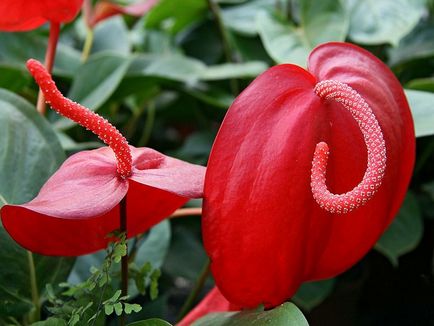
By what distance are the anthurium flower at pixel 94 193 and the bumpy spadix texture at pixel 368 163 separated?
8 cm

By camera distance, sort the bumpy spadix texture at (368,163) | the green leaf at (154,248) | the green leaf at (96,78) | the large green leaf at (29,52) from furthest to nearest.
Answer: the large green leaf at (29,52)
the green leaf at (96,78)
the green leaf at (154,248)
the bumpy spadix texture at (368,163)

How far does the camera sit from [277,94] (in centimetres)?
44

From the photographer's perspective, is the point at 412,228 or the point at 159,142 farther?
the point at 159,142

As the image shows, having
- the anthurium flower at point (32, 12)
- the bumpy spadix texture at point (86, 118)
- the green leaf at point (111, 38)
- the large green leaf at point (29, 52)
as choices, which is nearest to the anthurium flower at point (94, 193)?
the bumpy spadix texture at point (86, 118)

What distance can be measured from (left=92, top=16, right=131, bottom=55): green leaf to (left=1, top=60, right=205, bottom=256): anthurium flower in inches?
21.7

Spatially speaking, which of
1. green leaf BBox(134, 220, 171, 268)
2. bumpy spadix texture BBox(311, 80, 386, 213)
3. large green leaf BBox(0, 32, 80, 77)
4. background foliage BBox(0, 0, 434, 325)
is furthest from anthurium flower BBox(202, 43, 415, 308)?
large green leaf BBox(0, 32, 80, 77)

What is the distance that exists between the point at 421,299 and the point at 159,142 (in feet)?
1.83

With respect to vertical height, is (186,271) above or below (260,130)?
below

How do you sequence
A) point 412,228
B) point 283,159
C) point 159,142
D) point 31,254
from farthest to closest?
1. point 159,142
2. point 412,228
3. point 31,254
4. point 283,159

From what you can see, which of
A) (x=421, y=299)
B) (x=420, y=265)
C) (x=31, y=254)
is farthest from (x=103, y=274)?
(x=420, y=265)

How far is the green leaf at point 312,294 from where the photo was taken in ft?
2.70

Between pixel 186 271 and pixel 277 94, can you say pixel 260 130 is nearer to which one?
pixel 277 94

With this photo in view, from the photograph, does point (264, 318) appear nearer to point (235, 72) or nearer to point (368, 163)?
point (368, 163)

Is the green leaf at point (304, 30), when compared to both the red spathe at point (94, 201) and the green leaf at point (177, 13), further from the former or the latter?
the red spathe at point (94, 201)
